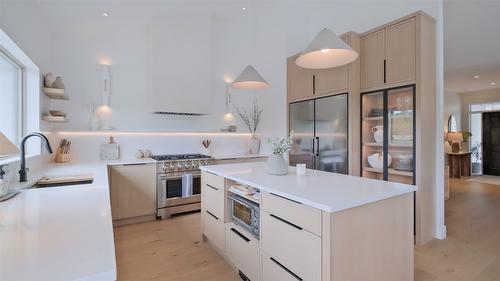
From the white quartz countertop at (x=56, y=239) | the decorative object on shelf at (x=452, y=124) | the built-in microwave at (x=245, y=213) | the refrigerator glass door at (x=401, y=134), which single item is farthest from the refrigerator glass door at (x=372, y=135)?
the decorative object on shelf at (x=452, y=124)

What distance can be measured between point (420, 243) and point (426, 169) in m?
0.81

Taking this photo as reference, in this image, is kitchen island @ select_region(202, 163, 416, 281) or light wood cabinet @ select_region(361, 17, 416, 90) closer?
kitchen island @ select_region(202, 163, 416, 281)

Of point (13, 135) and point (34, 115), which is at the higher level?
point (34, 115)

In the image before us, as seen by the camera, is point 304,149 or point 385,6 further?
point 304,149

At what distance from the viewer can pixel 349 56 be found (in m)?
2.10

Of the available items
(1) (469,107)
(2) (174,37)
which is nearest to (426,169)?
(2) (174,37)

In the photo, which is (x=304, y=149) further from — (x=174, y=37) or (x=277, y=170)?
(x=174, y=37)

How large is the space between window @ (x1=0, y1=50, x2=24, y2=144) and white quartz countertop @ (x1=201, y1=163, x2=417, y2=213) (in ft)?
7.37

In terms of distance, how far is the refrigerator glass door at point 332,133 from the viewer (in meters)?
3.35

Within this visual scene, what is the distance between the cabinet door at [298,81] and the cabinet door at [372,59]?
2.64 ft

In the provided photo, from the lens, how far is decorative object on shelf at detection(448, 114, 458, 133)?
301 inches

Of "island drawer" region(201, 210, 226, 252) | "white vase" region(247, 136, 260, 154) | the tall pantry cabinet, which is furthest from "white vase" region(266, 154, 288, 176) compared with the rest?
"white vase" region(247, 136, 260, 154)

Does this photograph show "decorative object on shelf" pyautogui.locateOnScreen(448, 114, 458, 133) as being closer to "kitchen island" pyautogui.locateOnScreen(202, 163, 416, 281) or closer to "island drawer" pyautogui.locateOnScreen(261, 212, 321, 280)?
"kitchen island" pyautogui.locateOnScreen(202, 163, 416, 281)

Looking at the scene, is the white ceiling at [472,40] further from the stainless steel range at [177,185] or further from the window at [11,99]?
the window at [11,99]
